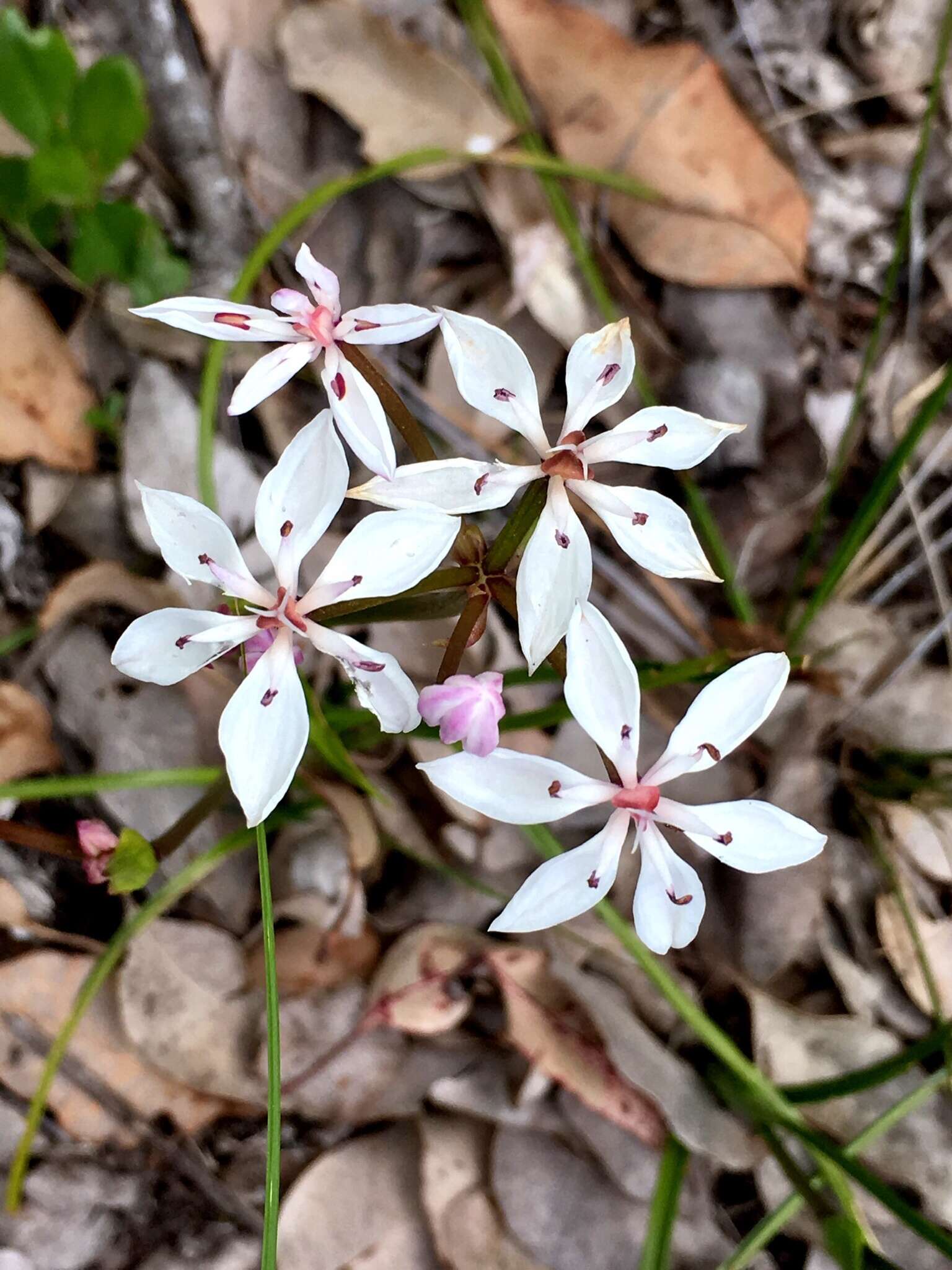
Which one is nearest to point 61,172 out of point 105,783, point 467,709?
point 105,783

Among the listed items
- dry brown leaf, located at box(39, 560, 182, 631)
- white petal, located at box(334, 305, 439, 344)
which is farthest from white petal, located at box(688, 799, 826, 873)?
dry brown leaf, located at box(39, 560, 182, 631)

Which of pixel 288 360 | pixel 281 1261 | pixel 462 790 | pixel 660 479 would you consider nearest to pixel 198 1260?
pixel 281 1261

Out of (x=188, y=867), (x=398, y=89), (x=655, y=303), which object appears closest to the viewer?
(x=188, y=867)

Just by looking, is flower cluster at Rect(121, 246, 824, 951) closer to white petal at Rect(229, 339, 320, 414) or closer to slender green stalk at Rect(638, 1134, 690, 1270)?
white petal at Rect(229, 339, 320, 414)

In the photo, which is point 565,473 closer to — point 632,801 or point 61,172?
point 632,801

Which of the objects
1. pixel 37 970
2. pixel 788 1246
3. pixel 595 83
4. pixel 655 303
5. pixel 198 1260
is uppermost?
pixel 595 83

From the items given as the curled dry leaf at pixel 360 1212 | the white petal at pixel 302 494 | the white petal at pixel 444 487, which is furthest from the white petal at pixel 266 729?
the curled dry leaf at pixel 360 1212

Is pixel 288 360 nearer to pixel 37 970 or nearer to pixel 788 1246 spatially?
pixel 37 970
